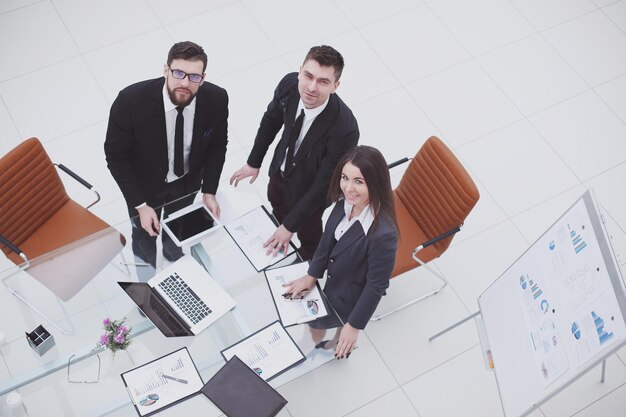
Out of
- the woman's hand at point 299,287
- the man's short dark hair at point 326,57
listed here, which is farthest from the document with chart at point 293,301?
the man's short dark hair at point 326,57

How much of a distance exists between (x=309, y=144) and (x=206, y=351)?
46.2 inches

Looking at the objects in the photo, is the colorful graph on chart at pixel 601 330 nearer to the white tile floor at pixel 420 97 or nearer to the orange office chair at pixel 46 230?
the white tile floor at pixel 420 97

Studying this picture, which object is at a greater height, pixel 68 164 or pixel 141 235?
pixel 141 235

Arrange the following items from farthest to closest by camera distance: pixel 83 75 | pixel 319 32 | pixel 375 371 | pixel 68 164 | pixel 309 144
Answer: pixel 319 32, pixel 83 75, pixel 68 164, pixel 375 371, pixel 309 144

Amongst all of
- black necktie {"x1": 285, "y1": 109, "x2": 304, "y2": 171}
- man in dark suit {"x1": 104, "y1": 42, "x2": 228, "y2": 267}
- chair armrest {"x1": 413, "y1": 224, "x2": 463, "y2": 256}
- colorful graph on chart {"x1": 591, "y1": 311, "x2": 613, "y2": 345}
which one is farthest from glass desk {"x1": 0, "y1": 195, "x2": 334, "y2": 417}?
colorful graph on chart {"x1": 591, "y1": 311, "x2": 613, "y2": 345}

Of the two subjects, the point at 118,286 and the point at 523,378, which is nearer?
the point at 523,378

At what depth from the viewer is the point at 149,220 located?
10.8 feet

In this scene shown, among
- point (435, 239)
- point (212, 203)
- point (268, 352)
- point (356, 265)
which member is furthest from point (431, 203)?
point (268, 352)

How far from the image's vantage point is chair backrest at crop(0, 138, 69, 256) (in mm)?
3314

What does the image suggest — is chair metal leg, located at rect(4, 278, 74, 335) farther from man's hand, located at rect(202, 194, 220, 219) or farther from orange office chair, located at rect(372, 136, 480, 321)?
orange office chair, located at rect(372, 136, 480, 321)

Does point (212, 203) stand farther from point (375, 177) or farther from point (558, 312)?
point (558, 312)

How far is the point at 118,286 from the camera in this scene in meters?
3.08

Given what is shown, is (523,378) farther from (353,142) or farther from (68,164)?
(68,164)

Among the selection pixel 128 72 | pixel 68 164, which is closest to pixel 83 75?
pixel 128 72
